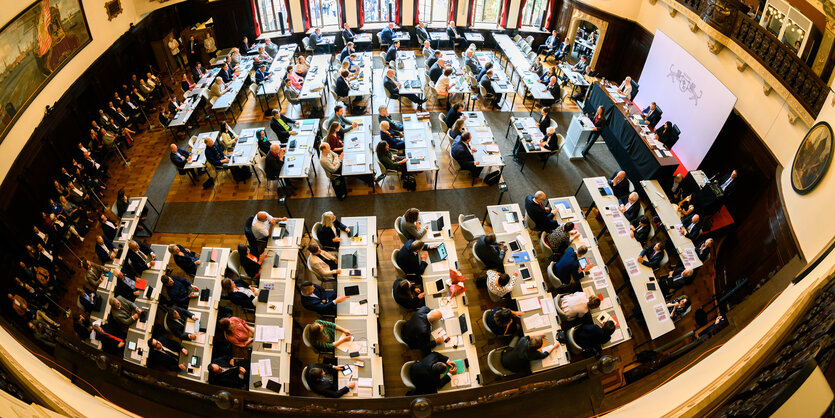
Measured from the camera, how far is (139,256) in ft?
21.6

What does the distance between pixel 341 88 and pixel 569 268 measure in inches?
338

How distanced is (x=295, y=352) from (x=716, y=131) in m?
10.8

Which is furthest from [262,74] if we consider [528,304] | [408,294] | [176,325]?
[528,304]

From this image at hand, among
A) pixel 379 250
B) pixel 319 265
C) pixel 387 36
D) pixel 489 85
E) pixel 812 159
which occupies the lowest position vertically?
pixel 379 250

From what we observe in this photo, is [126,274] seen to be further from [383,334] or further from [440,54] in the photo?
[440,54]

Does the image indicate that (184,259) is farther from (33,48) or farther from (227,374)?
(33,48)

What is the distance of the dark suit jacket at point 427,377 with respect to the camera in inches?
200

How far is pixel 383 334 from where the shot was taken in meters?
6.82

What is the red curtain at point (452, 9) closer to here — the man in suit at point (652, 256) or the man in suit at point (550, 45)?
→ the man in suit at point (550, 45)

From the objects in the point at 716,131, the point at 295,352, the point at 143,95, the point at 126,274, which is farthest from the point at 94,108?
the point at 716,131

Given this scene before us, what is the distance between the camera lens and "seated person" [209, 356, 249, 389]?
5402 mm

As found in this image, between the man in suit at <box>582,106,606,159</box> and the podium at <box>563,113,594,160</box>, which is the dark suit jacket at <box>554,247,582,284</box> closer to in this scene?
the podium at <box>563,113,594,160</box>

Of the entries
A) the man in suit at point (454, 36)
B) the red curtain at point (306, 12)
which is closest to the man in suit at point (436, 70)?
the man in suit at point (454, 36)

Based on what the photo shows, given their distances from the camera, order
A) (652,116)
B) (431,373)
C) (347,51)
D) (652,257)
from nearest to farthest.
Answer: (431,373)
(652,257)
(652,116)
(347,51)
